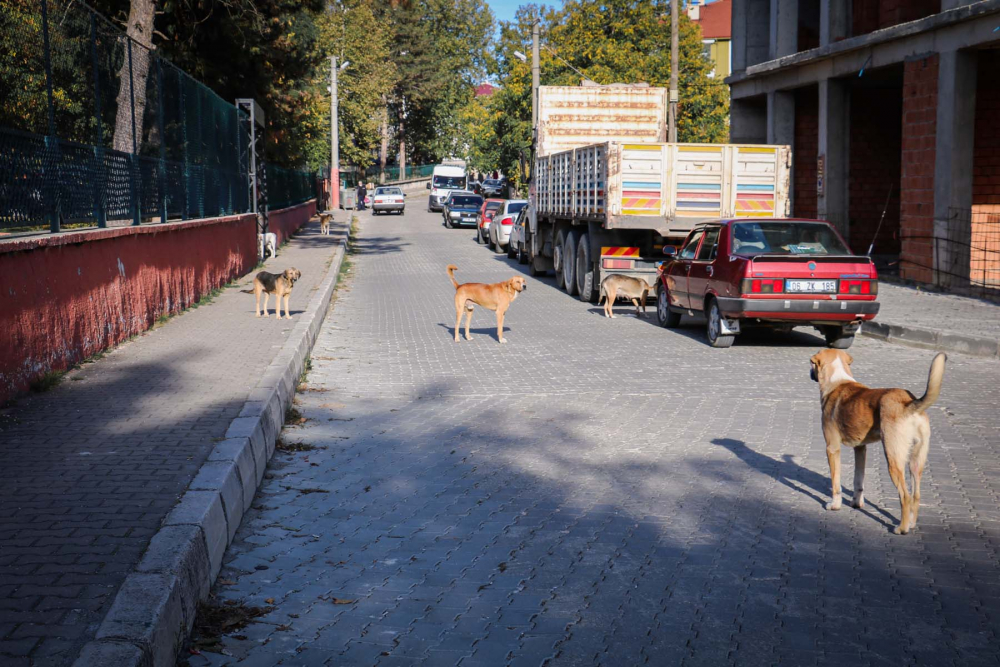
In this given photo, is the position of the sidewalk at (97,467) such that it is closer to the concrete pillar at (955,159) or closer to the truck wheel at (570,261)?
the truck wheel at (570,261)

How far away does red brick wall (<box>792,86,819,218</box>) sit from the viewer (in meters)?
26.0

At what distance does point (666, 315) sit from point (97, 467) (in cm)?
1001

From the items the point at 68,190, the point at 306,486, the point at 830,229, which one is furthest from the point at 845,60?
the point at 306,486

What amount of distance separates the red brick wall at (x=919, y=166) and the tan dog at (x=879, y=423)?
14717mm

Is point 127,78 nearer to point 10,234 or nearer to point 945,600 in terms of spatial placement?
point 10,234

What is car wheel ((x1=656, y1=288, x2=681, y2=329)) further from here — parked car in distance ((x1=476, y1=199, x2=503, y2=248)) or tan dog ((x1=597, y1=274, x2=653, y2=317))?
parked car in distance ((x1=476, y1=199, x2=503, y2=248))

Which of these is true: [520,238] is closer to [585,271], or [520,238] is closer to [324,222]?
[585,271]

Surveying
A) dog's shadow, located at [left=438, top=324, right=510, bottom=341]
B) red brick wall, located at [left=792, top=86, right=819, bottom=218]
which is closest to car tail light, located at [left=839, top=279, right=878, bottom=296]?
dog's shadow, located at [left=438, top=324, right=510, bottom=341]

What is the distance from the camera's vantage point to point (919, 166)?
1936 centimetres

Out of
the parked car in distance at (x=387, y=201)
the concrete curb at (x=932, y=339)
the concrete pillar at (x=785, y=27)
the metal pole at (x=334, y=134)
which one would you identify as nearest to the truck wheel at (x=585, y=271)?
the concrete curb at (x=932, y=339)

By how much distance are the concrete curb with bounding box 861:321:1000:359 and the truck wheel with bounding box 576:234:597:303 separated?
5161 millimetres

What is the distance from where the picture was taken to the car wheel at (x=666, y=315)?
14375mm

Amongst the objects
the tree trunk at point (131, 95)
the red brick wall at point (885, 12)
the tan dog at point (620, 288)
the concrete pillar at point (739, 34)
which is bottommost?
the tan dog at point (620, 288)

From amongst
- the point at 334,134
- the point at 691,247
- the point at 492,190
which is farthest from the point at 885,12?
the point at 492,190
